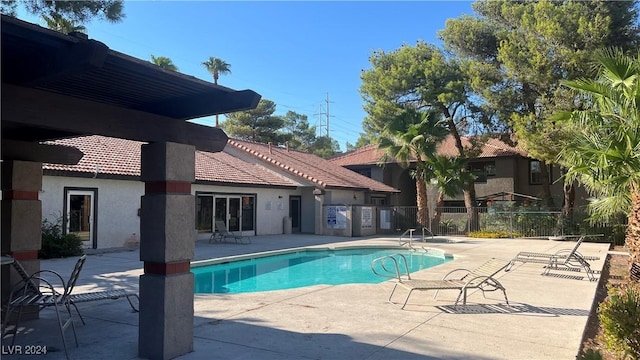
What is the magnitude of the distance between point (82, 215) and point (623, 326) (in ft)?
56.2

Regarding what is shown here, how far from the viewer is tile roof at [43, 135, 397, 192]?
722 inches

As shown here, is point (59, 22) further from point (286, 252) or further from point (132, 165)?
point (286, 252)

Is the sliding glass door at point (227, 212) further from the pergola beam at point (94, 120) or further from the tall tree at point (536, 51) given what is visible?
the pergola beam at point (94, 120)

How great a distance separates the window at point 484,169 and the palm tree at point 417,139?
8982 millimetres

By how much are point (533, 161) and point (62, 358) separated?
112ft

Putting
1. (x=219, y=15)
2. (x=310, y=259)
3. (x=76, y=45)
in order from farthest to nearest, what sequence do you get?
(x=310, y=259), (x=219, y=15), (x=76, y=45)

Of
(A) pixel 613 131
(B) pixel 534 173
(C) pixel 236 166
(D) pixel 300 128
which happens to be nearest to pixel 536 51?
(B) pixel 534 173

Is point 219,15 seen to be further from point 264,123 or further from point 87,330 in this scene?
point 264,123

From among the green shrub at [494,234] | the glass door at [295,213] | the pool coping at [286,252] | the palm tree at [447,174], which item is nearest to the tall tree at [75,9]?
the pool coping at [286,252]

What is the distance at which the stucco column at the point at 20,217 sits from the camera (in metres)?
6.59

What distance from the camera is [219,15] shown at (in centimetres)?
1427

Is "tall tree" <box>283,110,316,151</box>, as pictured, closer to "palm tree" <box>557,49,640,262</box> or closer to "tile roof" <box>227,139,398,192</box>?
"tile roof" <box>227,139,398,192</box>

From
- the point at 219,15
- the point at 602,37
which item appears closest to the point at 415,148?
the point at 602,37

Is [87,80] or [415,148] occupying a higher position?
[415,148]
